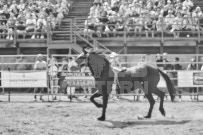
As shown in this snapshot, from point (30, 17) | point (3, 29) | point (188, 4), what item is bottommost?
point (3, 29)

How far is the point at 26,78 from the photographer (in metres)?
16.7

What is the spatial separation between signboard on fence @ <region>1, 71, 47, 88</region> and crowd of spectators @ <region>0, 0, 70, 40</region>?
4494mm

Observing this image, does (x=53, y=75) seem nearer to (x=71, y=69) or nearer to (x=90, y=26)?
(x=71, y=69)

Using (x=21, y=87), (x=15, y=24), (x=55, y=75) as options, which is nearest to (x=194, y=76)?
(x=55, y=75)

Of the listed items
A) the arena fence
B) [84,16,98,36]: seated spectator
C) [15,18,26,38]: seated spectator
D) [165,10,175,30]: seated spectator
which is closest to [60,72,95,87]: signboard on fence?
the arena fence

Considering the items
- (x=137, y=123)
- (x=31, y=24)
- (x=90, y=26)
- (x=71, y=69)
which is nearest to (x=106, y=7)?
(x=90, y=26)

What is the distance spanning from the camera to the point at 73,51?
72.0ft

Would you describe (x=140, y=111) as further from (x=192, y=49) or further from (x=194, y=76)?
(x=192, y=49)

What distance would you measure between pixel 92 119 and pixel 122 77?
1.39 m

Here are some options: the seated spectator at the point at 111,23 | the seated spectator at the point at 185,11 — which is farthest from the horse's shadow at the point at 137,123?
the seated spectator at the point at 185,11

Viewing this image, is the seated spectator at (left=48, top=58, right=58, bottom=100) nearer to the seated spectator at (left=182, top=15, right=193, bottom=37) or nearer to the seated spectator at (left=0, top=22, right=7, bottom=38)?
the seated spectator at (left=0, top=22, right=7, bottom=38)

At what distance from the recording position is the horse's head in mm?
11375

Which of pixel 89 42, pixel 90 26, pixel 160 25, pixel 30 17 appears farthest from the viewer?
pixel 30 17

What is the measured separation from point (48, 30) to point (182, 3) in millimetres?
6972
